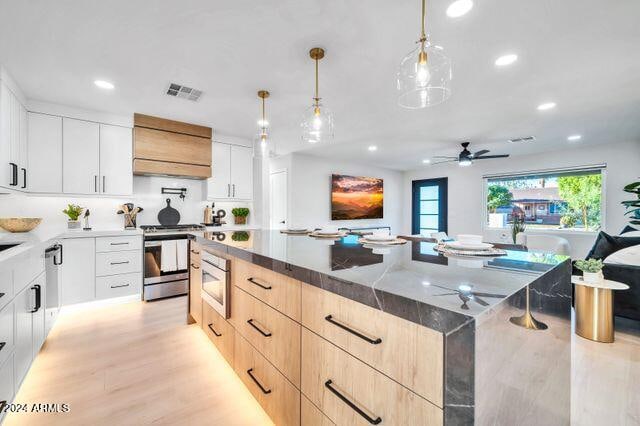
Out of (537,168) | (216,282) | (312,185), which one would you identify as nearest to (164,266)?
(216,282)

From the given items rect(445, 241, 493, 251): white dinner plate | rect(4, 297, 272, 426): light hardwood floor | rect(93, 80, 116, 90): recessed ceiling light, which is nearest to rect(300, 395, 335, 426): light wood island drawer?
rect(4, 297, 272, 426): light hardwood floor

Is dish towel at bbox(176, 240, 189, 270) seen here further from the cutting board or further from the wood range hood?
the wood range hood

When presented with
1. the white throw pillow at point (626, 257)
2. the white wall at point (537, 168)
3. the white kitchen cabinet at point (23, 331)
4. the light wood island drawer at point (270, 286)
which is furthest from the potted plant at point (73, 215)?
the white wall at point (537, 168)

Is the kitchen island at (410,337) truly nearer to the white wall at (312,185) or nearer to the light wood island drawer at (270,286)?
the light wood island drawer at (270,286)

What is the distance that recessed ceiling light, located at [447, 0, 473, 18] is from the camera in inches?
63.4

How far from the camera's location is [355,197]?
670 cm

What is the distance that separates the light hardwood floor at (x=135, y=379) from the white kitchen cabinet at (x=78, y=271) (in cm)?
40

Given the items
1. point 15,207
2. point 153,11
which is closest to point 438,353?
point 153,11

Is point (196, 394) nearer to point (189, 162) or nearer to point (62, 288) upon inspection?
point (62, 288)

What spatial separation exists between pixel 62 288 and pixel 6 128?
1665 mm

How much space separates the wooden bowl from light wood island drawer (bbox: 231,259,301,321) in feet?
7.84

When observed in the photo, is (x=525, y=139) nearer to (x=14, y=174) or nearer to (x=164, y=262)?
(x=164, y=262)

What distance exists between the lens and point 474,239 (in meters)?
1.39

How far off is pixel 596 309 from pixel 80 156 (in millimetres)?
5433
